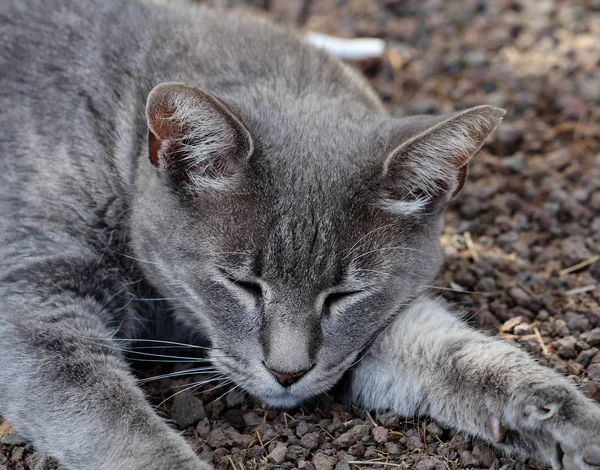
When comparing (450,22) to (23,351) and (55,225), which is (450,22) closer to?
(55,225)

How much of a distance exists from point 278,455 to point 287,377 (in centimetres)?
29

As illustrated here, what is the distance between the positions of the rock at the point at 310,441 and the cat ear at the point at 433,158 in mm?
871

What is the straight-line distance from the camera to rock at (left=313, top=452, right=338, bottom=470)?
2.87 m

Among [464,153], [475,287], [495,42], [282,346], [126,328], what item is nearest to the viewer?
[282,346]

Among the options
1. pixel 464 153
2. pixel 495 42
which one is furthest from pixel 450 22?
pixel 464 153

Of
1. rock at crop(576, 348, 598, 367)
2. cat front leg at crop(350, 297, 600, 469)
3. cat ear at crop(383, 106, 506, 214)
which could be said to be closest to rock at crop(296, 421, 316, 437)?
cat front leg at crop(350, 297, 600, 469)

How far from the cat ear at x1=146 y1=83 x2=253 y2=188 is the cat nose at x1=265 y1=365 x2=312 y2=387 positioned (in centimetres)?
70

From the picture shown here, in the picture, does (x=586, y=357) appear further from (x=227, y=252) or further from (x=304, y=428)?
(x=227, y=252)

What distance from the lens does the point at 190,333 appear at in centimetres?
343

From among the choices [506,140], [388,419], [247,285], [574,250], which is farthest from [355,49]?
[388,419]

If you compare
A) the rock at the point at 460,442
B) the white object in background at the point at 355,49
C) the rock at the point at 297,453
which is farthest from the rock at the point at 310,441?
the white object in background at the point at 355,49

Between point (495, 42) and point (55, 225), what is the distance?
3296 mm

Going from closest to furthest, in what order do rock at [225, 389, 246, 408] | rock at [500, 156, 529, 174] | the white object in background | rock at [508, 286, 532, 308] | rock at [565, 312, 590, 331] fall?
rock at [225, 389, 246, 408] → rock at [565, 312, 590, 331] → rock at [508, 286, 532, 308] → rock at [500, 156, 529, 174] → the white object in background

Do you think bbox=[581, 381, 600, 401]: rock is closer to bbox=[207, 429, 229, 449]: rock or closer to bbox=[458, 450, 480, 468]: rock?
bbox=[458, 450, 480, 468]: rock
